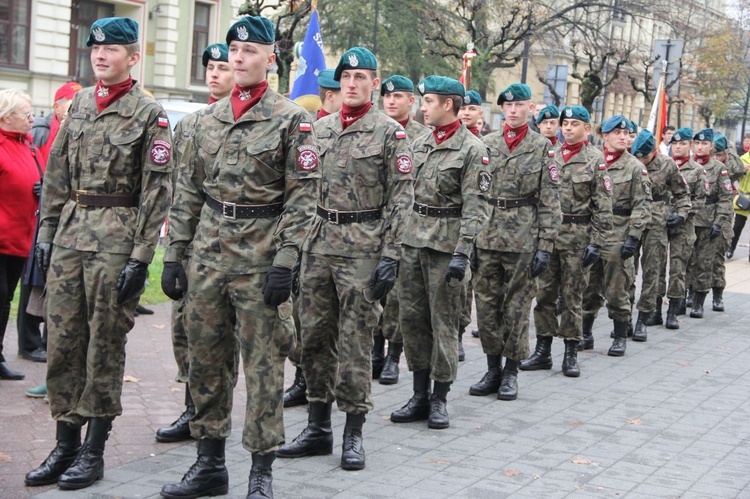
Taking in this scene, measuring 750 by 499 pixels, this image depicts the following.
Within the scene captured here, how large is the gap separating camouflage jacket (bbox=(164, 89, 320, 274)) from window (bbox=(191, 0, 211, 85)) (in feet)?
95.4

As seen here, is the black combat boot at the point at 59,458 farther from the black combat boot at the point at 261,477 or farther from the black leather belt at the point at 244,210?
the black leather belt at the point at 244,210

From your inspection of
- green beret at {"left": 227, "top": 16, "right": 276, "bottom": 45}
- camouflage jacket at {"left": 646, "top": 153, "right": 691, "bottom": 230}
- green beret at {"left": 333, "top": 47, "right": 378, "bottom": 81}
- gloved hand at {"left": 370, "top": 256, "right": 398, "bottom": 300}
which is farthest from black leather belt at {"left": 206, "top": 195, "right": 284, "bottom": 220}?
camouflage jacket at {"left": 646, "top": 153, "right": 691, "bottom": 230}

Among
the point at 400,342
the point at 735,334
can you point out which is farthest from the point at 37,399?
the point at 735,334

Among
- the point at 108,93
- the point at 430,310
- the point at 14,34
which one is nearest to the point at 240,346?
the point at 108,93

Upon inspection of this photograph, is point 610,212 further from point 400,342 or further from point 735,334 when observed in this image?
point 735,334

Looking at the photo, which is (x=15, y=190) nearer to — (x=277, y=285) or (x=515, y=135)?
(x=277, y=285)

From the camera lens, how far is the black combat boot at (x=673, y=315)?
41.5 ft

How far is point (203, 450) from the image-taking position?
561 centimetres

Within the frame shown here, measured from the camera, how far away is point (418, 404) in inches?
298

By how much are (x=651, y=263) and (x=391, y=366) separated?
14.2ft

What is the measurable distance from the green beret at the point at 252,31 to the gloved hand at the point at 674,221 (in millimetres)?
8040

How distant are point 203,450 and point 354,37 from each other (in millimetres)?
31013

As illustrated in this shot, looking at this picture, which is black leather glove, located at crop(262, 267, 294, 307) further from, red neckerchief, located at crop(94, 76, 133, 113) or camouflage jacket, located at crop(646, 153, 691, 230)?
camouflage jacket, located at crop(646, 153, 691, 230)

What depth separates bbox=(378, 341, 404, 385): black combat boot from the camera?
8.79 meters
